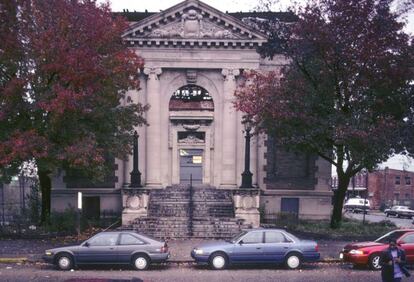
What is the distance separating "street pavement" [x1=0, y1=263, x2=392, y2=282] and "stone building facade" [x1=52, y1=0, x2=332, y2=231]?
1551cm

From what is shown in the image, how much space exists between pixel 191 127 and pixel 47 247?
48.0ft

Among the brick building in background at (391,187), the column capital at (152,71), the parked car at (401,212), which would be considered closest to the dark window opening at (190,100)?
the column capital at (152,71)

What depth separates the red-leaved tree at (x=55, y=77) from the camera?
22866 mm

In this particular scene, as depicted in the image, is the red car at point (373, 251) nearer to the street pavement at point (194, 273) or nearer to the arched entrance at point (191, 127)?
the street pavement at point (194, 273)

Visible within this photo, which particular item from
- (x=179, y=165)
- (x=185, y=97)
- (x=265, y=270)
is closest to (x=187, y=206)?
(x=179, y=165)

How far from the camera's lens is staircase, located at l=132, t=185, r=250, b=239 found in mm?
26266

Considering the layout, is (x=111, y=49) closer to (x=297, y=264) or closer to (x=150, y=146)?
(x=150, y=146)

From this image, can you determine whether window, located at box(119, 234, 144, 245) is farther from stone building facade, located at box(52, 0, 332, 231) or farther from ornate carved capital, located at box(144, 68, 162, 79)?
ornate carved capital, located at box(144, 68, 162, 79)

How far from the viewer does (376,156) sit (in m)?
24.9

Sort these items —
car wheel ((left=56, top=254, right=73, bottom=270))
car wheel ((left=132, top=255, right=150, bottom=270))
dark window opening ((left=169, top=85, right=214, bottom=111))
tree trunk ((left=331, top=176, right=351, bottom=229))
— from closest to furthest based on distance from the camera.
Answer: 1. car wheel ((left=56, top=254, right=73, bottom=270))
2. car wheel ((left=132, top=255, right=150, bottom=270))
3. tree trunk ((left=331, top=176, right=351, bottom=229))
4. dark window opening ((left=169, top=85, right=214, bottom=111))

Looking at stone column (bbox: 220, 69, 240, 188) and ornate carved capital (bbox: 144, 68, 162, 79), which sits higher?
ornate carved capital (bbox: 144, 68, 162, 79)

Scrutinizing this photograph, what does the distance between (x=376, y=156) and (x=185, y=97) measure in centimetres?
1434

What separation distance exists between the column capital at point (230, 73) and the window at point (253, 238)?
17.4 metres

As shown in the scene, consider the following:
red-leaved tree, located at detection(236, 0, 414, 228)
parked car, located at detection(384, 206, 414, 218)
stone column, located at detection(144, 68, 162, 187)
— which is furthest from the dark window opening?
parked car, located at detection(384, 206, 414, 218)
